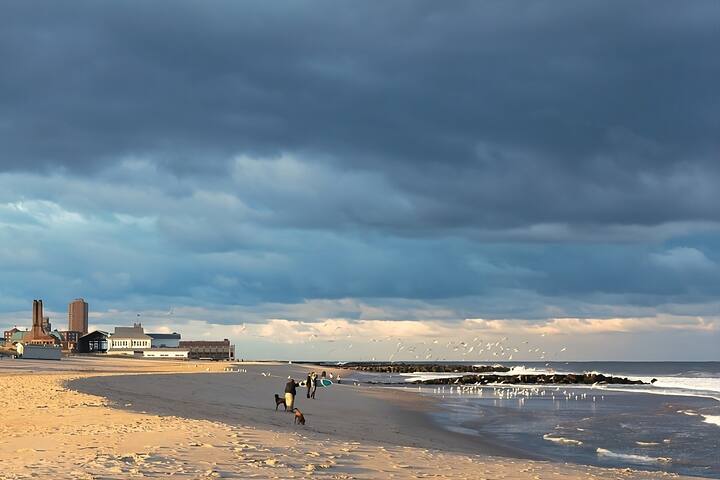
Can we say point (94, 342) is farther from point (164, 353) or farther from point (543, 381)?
point (543, 381)

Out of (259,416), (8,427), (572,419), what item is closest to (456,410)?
(572,419)

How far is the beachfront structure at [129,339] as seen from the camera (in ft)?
613

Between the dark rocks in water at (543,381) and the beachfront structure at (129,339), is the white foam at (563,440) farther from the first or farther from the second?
the beachfront structure at (129,339)

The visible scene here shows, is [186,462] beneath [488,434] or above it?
above

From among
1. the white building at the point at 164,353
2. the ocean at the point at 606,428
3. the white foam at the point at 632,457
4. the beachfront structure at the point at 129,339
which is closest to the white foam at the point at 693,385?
the ocean at the point at 606,428

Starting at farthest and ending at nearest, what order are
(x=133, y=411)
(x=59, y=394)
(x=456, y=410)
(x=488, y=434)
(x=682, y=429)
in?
(x=456, y=410), (x=682, y=429), (x=488, y=434), (x=59, y=394), (x=133, y=411)

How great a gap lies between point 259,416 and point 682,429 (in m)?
23.6

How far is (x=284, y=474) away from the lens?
15070 mm

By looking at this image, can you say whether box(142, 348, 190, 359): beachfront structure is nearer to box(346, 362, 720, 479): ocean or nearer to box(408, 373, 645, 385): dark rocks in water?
box(408, 373, 645, 385): dark rocks in water

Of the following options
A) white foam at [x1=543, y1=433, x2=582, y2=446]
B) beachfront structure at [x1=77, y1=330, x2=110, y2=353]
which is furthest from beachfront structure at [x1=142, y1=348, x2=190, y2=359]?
white foam at [x1=543, y1=433, x2=582, y2=446]

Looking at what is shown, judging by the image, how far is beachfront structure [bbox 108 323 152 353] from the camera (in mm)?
186750

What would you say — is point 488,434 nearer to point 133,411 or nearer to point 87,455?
point 133,411

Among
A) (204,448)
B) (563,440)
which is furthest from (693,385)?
(204,448)

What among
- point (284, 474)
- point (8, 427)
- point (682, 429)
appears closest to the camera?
point (284, 474)
